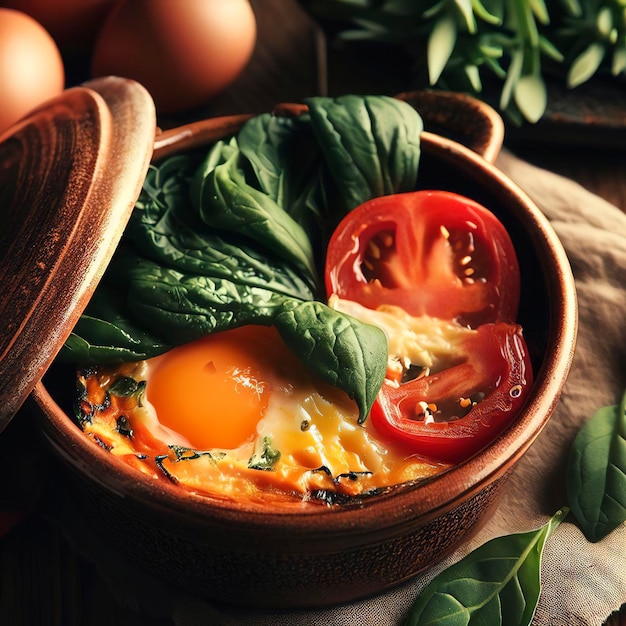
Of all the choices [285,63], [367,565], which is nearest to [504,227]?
[367,565]

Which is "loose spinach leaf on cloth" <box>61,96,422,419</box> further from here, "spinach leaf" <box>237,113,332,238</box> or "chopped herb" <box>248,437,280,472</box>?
"chopped herb" <box>248,437,280,472</box>

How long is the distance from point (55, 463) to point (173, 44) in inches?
48.3

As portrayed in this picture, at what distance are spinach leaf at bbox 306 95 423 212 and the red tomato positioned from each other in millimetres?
89

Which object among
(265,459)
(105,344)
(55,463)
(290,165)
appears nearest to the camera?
(265,459)

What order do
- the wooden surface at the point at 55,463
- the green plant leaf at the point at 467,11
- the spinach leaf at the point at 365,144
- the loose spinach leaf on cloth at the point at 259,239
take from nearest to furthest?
1. the loose spinach leaf on cloth at the point at 259,239
2. the wooden surface at the point at 55,463
3. the spinach leaf at the point at 365,144
4. the green plant leaf at the point at 467,11

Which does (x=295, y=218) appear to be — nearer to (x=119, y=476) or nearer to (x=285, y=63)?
(x=119, y=476)

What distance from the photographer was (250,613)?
1.54 meters

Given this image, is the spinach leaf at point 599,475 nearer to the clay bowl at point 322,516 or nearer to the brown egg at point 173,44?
the clay bowl at point 322,516

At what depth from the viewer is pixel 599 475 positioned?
166 cm

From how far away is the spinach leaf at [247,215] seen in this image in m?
1.72

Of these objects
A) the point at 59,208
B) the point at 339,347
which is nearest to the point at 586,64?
the point at 339,347

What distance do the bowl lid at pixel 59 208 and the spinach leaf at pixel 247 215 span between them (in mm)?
197

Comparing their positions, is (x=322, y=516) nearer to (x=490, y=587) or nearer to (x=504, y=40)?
(x=490, y=587)

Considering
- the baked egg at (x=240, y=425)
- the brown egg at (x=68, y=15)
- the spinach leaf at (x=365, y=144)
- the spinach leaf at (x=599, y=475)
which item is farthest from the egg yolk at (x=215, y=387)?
the brown egg at (x=68, y=15)
